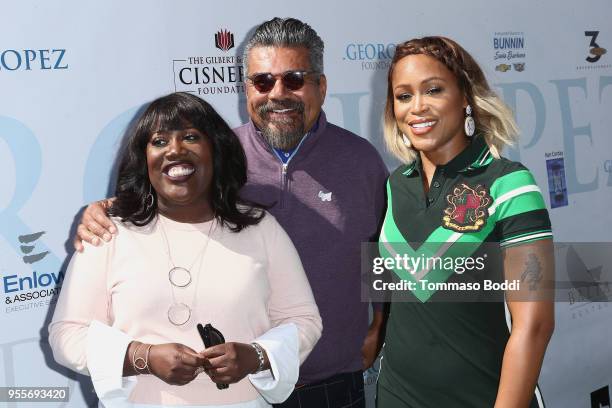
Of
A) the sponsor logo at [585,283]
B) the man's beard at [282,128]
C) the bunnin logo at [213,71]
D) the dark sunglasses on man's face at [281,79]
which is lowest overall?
the sponsor logo at [585,283]

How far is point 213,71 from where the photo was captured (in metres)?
3.03

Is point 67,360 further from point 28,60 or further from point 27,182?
point 28,60

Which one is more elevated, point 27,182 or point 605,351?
point 27,182

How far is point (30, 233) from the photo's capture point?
8.60ft

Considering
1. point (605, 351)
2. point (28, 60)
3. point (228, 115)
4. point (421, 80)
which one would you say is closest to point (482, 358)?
point (421, 80)

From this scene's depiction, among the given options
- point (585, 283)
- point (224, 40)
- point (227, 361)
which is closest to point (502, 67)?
point (585, 283)

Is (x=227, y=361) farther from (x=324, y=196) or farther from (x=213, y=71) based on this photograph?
(x=213, y=71)

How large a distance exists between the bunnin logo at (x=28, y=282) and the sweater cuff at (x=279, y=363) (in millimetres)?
1005

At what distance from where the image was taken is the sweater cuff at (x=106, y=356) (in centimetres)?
199

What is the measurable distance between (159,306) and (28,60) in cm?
110

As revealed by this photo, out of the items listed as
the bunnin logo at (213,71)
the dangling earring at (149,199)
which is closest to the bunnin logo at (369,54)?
the bunnin logo at (213,71)

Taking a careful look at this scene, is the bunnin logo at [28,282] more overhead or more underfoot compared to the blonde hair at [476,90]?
more underfoot

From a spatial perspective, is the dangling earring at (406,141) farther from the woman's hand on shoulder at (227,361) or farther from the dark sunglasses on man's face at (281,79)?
the woman's hand on shoulder at (227,361)

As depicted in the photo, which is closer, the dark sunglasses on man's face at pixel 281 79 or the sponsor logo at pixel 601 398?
the dark sunglasses on man's face at pixel 281 79
